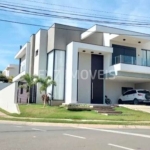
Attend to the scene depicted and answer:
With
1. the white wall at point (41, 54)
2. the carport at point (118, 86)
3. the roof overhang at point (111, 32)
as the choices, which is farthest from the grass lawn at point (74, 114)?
the roof overhang at point (111, 32)

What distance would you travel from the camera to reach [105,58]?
90.8ft

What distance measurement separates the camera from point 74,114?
19641 mm

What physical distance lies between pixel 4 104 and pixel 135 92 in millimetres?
14959

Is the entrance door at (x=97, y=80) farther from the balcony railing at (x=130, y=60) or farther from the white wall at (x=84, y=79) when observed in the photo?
the balcony railing at (x=130, y=60)

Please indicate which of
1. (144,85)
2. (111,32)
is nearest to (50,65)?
(111,32)

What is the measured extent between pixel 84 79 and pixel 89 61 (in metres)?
2.17

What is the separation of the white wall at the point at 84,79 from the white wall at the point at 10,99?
6947 millimetres

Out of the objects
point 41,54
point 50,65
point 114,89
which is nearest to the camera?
point 50,65

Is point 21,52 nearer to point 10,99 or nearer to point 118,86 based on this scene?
point 10,99

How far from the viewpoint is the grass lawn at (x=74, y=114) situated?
18297mm

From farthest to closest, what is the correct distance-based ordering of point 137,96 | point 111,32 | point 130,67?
point 111,32 → point 130,67 → point 137,96

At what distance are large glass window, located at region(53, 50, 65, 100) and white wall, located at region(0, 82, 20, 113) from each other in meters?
4.08

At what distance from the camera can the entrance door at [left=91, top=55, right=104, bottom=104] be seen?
89.8 feet

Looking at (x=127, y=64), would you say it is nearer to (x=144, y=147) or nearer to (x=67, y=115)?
(x=67, y=115)
